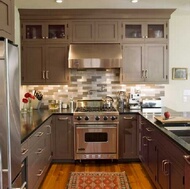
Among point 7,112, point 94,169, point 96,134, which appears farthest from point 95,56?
point 7,112

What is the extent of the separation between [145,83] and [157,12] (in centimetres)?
131

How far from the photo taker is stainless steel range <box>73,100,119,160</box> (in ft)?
15.2

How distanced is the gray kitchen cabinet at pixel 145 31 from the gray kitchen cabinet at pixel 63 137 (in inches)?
72.7

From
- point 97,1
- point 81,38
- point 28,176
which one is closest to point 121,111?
point 81,38

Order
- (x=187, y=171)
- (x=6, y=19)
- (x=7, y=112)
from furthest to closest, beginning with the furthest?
(x=187, y=171), (x=6, y=19), (x=7, y=112)

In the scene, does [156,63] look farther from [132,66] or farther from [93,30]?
[93,30]

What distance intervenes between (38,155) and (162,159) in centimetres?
158

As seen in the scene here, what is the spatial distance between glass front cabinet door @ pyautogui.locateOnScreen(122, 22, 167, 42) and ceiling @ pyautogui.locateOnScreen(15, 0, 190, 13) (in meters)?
0.35

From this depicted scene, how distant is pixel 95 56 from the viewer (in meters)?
4.79

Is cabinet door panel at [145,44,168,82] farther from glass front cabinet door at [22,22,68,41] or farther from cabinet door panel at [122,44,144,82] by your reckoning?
glass front cabinet door at [22,22,68,41]

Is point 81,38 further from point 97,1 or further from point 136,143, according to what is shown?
point 136,143

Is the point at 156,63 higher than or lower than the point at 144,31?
lower

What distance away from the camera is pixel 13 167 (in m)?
1.91

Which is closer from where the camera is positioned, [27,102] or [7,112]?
[7,112]
